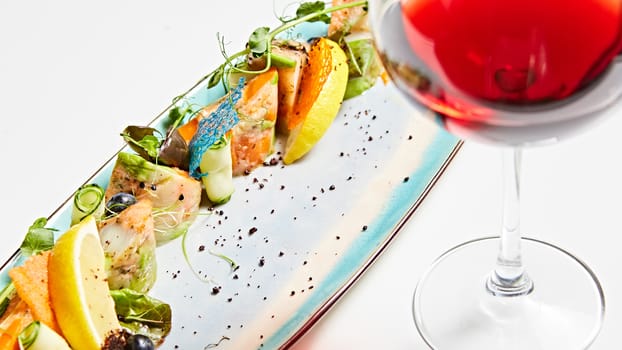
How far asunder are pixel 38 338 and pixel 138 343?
5.4 inches

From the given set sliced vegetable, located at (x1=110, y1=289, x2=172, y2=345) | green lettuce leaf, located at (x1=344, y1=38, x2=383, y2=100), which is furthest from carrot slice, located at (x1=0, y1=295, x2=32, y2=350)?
green lettuce leaf, located at (x1=344, y1=38, x2=383, y2=100)

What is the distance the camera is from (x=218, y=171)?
1.66 m

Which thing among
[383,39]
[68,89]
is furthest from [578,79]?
[68,89]

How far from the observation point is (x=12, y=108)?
6.89 feet

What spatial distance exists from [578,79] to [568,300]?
52 cm

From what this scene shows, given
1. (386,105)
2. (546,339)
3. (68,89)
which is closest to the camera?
(546,339)

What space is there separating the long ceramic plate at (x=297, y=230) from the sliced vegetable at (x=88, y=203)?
3 cm

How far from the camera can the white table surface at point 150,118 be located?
1.50 m

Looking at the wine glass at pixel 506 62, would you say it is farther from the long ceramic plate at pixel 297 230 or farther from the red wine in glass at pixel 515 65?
the long ceramic plate at pixel 297 230

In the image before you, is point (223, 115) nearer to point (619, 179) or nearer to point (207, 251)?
point (207, 251)

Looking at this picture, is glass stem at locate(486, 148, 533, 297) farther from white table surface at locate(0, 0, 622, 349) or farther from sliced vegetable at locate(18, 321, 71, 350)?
sliced vegetable at locate(18, 321, 71, 350)

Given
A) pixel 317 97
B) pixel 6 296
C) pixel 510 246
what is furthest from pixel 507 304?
pixel 6 296

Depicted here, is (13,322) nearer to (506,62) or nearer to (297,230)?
(297,230)

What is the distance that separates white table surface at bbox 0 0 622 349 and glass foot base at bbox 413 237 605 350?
0.8 inches
